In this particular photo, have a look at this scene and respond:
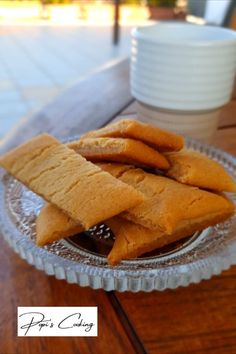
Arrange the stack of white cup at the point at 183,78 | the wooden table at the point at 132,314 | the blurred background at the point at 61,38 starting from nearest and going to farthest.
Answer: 1. the wooden table at the point at 132,314
2. the stack of white cup at the point at 183,78
3. the blurred background at the point at 61,38

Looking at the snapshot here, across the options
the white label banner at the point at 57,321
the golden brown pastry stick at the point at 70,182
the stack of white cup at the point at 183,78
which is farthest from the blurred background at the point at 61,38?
the white label banner at the point at 57,321

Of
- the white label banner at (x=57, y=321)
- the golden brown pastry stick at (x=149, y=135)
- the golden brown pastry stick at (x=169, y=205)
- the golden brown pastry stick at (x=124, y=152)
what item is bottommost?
the white label banner at (x=57, y=321)

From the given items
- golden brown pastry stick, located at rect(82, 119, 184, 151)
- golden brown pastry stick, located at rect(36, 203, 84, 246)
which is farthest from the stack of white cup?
golden brown pastry stick, located at rect(36, 203, 84, 246)

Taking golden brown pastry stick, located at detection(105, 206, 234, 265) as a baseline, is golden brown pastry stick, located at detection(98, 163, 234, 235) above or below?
above

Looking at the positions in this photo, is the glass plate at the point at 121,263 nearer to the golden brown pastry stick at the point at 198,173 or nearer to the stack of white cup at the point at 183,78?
the golden brown pastry stick at the point at 198,173

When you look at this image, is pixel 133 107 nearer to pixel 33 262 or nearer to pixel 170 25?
pixel 170 25

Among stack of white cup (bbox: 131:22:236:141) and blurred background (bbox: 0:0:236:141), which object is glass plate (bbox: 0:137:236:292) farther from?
blurred background (bbox: 0:0:236:141)
